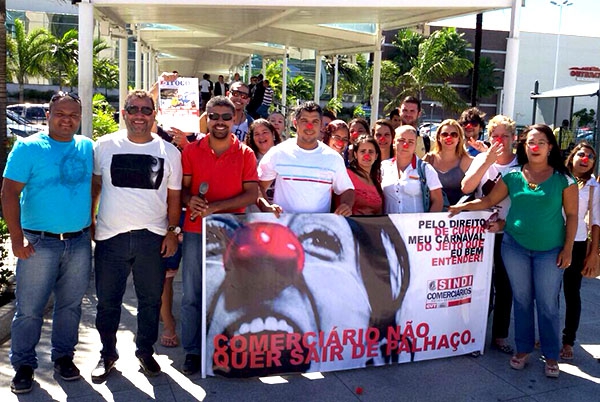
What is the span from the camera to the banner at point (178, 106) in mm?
5324

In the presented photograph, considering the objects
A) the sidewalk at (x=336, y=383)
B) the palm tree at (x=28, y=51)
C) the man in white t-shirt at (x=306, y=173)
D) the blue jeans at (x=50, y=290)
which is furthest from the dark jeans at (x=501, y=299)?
the palm tree at (x=28, y=51)

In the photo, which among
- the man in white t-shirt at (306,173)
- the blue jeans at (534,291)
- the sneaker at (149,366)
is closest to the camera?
the sneaker at (149,366)

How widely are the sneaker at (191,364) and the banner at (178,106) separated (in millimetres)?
1942

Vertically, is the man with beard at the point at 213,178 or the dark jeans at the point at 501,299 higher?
the man with beard at the point at 213,178

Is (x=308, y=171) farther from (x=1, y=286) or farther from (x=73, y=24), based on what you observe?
(x=73, y=24)

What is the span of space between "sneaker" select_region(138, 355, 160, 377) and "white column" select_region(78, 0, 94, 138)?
12.8ft

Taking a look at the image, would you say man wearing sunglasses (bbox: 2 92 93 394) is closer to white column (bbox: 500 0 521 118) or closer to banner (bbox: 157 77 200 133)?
banner (bbox: 157 77 200 133)

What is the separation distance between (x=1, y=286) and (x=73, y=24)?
146 feet

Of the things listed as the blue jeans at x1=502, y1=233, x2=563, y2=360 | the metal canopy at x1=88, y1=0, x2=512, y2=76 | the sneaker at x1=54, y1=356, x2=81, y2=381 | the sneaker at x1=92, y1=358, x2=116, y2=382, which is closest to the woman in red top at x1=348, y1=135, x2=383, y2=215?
the blue jeans at x1=502, y1=233, x2=563, y2=360

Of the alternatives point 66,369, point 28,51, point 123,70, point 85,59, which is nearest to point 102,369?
point 66,369

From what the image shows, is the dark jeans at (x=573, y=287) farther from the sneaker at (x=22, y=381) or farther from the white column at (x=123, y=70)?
the white column at (x=123, y=70)

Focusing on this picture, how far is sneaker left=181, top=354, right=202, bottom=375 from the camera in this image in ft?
14.6

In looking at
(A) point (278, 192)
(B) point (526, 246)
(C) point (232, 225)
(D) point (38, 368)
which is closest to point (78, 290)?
(D) point (38, 368)

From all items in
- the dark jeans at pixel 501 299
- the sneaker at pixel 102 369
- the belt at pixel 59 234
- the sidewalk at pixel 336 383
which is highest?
the belt at pixel 59 234
